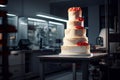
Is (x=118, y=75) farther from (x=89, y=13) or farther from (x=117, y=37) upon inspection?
(x=89, y=13)

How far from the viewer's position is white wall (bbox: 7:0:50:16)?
7.64 metres

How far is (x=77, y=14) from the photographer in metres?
3.03

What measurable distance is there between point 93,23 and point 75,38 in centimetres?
919

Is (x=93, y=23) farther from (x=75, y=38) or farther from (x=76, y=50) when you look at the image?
(x=76, y=50)

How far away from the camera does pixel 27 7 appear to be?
8422 mm

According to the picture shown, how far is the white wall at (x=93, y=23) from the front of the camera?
11.8 m

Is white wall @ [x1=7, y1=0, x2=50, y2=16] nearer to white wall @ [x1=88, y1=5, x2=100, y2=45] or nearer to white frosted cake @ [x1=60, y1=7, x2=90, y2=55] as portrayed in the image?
white wall @ [x1=88, y1=5, x2=100, y2=45]

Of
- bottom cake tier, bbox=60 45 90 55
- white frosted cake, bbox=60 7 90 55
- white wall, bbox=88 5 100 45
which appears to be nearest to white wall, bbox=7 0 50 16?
white wall, bbox=88 5 100 45

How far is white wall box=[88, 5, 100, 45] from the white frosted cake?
8.92 metres

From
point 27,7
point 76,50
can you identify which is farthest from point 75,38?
point 27,7

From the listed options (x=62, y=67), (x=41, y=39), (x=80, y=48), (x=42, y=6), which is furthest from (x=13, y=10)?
(x=80, y=48)

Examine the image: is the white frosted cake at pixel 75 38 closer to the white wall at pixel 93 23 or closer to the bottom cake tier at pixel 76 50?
the bottom cake tier at pixel 76 50

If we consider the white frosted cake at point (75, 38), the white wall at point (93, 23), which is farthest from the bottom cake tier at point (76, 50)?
the white wall at point (93, 23)

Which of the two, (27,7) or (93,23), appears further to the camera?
(93,23)
